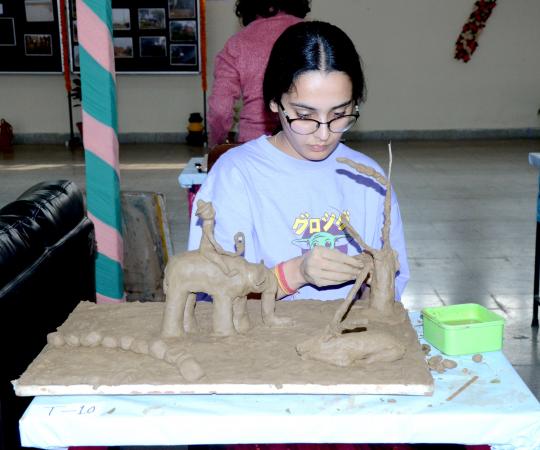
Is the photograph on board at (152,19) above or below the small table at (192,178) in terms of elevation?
above

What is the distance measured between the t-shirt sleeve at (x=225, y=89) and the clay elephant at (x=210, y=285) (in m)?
2.11

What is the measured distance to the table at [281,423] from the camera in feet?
4.17

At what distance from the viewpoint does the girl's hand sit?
158cm

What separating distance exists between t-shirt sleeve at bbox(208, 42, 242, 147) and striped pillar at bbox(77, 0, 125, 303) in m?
0.54

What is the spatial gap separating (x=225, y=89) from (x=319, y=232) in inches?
70.5

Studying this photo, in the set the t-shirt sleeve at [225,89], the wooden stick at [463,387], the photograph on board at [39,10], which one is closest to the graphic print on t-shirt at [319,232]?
the wooden stick at [463,387]

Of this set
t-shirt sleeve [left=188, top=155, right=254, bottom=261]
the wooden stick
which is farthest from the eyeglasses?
the wooden stick

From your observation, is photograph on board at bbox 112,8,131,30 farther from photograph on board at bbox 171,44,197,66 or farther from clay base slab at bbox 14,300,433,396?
clay base slab at bbox 14,300,433,396

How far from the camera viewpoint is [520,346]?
3486 millimetres

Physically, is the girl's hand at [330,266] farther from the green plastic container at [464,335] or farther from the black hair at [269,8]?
the black hair at [269,8]

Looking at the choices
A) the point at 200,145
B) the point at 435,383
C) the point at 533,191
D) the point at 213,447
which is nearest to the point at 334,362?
the point at 435,383

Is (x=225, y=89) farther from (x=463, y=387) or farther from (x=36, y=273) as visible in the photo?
(x=463, y=387)

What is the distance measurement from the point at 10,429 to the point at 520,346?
8.11ft

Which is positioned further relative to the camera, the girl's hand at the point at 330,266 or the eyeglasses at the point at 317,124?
the eyeglasses at the point at 317,124
